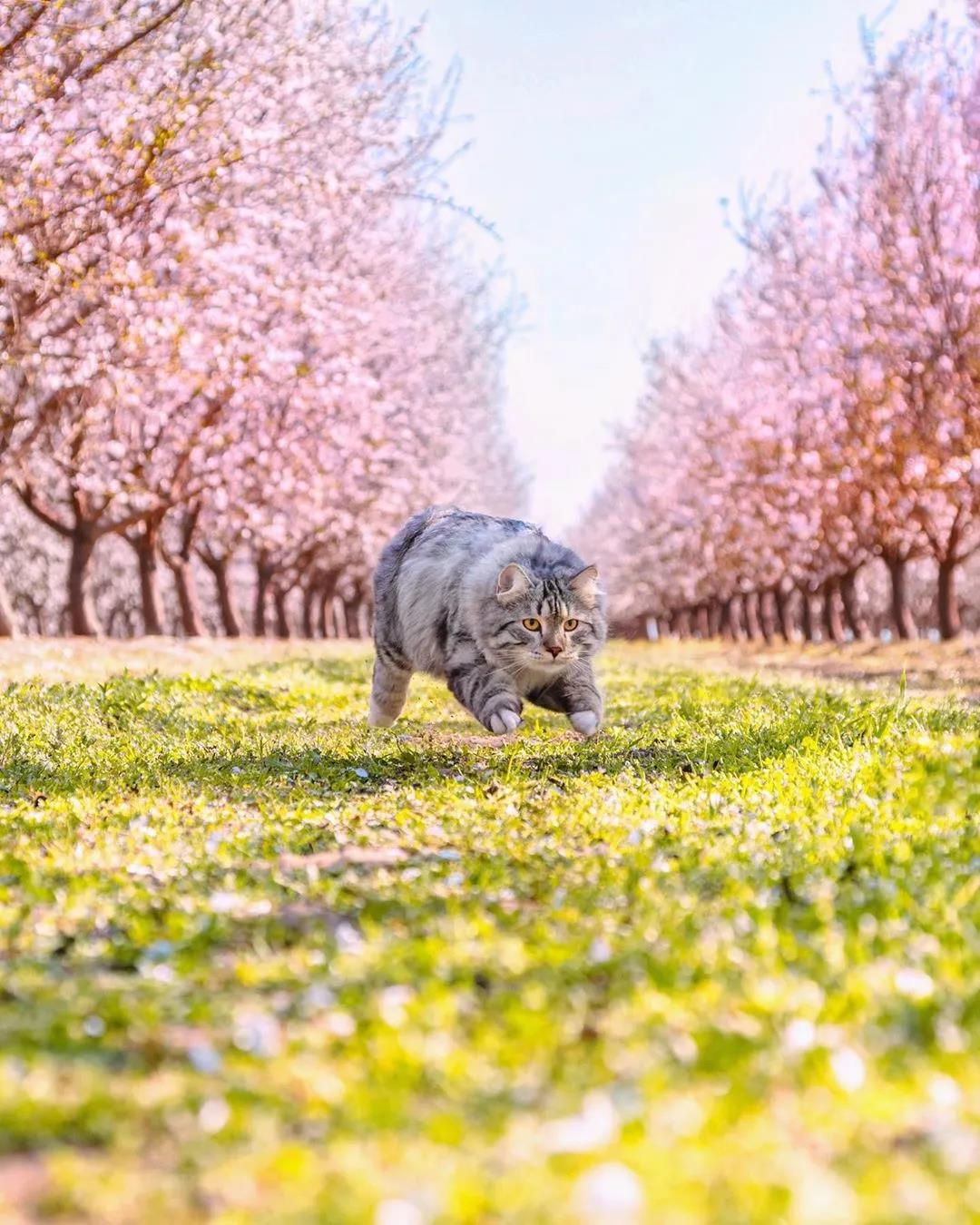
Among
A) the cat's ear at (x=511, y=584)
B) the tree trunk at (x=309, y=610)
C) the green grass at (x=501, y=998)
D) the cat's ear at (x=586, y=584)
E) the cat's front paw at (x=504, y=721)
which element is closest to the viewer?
the green grass at (x=501, y=998)

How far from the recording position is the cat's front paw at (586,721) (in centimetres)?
1059

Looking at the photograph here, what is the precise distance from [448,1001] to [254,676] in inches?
565

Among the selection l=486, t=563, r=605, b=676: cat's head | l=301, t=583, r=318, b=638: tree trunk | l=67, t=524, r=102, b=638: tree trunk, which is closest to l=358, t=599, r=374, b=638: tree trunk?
l=301, t=583, r=318, b=638: tree trunk

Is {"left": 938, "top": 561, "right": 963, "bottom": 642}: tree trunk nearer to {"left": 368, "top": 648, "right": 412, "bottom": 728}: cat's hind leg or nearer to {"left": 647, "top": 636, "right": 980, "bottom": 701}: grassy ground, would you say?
{"left": 647, "top": 636, "right": 980, "bottom": 701}: grassy ground

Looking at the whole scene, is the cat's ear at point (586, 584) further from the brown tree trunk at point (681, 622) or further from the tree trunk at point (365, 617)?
the brown tree trunk at point (681, 622)

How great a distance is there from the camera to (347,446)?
35.9m

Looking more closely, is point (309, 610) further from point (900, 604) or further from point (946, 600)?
point (946, 600)

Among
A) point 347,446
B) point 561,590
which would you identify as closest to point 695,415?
point 347,446

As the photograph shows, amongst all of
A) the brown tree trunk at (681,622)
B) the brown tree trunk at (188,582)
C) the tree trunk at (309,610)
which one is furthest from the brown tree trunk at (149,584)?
the brown tree trunk at (681,622)

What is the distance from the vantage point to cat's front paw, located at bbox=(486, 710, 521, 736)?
9.88 m

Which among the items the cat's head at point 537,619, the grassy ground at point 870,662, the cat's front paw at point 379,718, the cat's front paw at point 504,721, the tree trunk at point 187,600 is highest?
the tree trunk at point 187,600

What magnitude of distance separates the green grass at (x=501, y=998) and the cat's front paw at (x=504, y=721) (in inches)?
44.9

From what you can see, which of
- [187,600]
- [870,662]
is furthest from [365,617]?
[870,662]

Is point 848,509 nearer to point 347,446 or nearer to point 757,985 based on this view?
point 347,446
